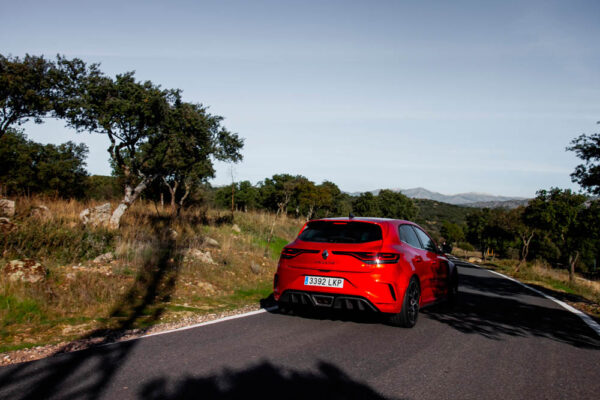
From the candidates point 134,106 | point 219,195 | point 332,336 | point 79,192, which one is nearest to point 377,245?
point 332,336

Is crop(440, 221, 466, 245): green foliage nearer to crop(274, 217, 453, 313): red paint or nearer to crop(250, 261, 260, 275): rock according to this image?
crop(250, 261, 260, 275): rock

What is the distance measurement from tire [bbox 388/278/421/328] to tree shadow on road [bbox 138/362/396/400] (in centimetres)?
223

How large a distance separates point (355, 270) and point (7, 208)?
332 inches

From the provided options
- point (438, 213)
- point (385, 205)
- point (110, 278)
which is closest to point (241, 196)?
point (385, 205)

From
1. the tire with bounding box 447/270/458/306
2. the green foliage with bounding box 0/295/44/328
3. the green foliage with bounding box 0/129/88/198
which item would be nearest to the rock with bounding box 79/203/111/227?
the green foliage with bounding box 0/295/44/328

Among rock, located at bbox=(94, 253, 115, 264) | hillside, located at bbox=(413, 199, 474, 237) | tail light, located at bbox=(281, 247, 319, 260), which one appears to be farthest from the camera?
hillside, located at bbox=(413, 199, 474, 237)

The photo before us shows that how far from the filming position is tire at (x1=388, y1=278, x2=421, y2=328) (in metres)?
6.24

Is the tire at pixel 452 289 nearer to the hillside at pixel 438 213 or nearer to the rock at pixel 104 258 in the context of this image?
the rock at pixel 104 258

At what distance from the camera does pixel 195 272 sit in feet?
33.2

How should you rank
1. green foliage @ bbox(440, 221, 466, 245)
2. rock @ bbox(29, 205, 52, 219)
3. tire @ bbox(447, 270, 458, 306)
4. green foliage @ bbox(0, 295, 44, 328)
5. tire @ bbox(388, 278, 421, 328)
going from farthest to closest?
1. green foliage @ bbox(440, 221, 466, 245)
2. rock @ bbox(29, 205, 52, 219)
3. tire @ bbox(447, 270, 458, 306)
4. tire @ bbox(388, 278, 421, 328)
5. green foliage @ bbox(0, 295, 44, 328)

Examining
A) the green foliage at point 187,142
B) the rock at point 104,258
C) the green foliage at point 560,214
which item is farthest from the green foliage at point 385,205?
the rock at point 104,258

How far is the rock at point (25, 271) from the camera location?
6.88m

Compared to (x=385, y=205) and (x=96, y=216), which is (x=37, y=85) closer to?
(x=96, y=216)

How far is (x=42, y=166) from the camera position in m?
27.3
